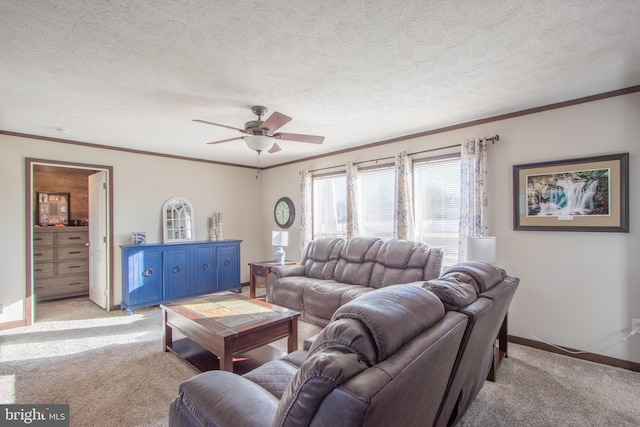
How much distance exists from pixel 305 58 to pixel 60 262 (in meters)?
5.64

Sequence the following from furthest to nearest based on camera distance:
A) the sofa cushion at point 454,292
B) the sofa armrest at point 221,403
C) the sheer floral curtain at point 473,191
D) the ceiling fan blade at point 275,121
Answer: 1. the sheer floral curtain at point 473,191
2. the ceiling fan blade at point 275,121
3. the sofa cushion at point 454,292
4. the sofa armrest at point 221,403

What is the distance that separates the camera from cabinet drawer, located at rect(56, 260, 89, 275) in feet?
17.4

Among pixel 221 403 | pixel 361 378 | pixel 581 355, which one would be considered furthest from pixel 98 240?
pixel 581 355

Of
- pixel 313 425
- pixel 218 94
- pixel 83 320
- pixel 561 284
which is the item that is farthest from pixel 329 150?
pixel 313 425

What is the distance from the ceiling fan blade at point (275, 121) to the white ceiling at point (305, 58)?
25cm

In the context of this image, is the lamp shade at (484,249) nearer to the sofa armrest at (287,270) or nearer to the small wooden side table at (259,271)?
the sofa armrest at (287,270)

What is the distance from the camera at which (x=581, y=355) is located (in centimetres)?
292

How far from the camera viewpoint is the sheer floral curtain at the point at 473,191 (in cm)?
346

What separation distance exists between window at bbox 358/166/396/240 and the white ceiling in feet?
3.77

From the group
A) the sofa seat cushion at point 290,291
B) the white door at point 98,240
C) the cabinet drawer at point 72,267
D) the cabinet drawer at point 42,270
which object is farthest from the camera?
the cabinet drawer at point 72,267

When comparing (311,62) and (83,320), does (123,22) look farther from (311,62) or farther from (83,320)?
(83,320)

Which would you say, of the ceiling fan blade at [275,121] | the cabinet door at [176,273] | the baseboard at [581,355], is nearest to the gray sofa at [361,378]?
the ceiling fan blade at [275,121]

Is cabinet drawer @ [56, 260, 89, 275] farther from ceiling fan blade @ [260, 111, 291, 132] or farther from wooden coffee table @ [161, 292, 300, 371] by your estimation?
ceiling fan blade @ [260, 111, 291, 132]

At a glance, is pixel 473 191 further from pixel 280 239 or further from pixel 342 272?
pixel 280 239
